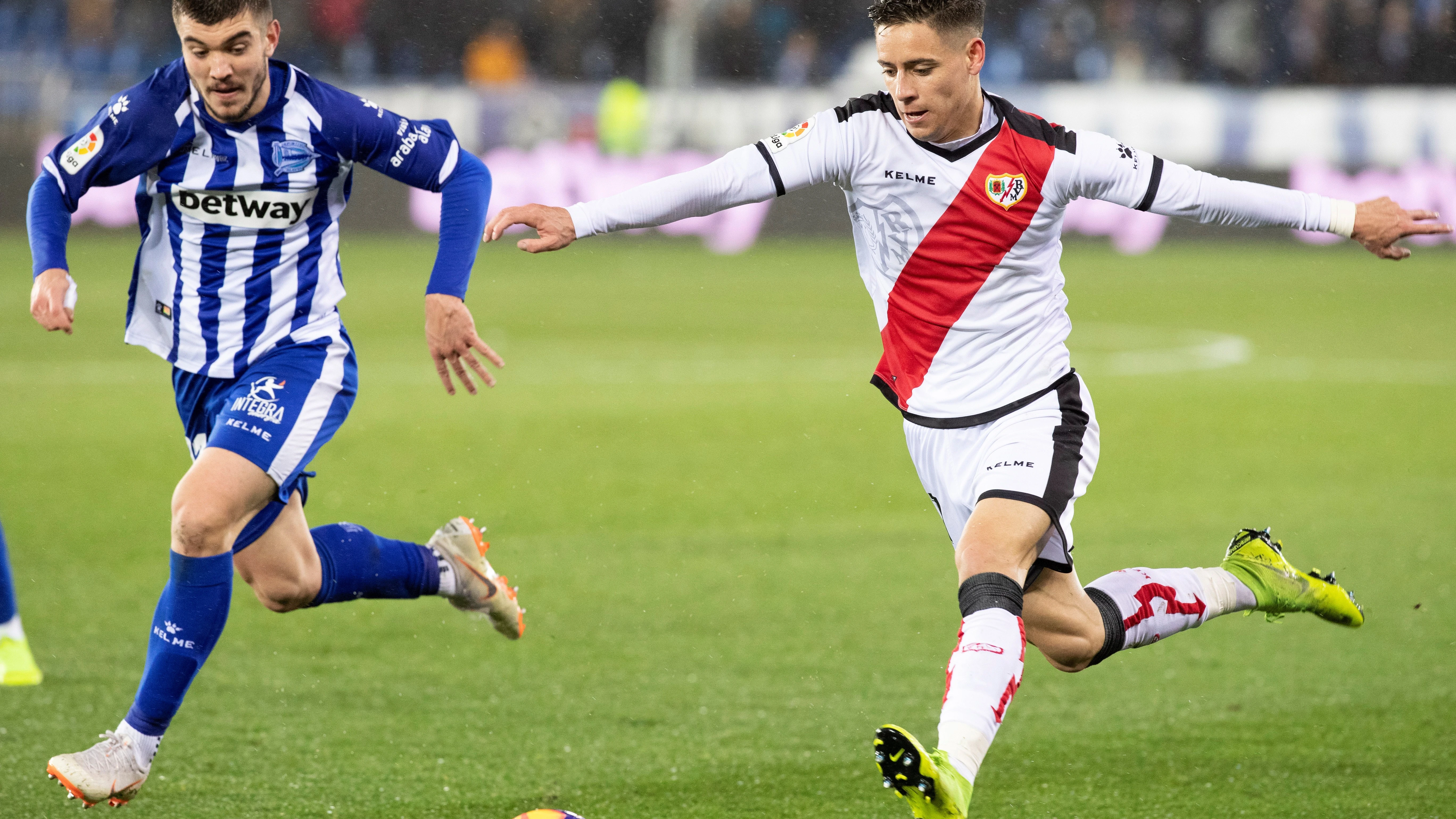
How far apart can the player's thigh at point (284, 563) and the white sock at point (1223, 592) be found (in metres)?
2.50

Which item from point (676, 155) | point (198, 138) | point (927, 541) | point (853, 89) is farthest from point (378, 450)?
point (853, 89)

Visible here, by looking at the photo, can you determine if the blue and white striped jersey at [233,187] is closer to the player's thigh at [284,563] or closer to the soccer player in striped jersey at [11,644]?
the player's thigh at [284,563]

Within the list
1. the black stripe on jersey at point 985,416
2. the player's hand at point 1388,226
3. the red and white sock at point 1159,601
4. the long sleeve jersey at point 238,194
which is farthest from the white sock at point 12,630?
the player's hand at point 1388,226

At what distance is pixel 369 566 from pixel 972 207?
212cm

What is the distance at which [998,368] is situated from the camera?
159 inches

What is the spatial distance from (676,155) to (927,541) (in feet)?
46.5

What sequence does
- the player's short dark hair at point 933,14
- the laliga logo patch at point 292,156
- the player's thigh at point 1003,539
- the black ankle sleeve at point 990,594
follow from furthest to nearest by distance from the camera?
the laliga logo patch at point 292,156 < the player's short dark hair at point 933,14 < the player's thigh at point 1003,539 < the black ankle sleeve at point 990,594

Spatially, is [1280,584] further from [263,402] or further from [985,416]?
[263,402]

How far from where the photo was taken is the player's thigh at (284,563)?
4520 millimetres

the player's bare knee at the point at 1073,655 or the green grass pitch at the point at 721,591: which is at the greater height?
the player's bare knee at the point at 1073,655

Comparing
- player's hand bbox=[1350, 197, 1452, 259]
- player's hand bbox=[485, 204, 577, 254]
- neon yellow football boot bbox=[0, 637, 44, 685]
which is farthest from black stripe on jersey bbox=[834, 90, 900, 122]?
neon yellow football boot bbox=[0, 637, 44, 685]

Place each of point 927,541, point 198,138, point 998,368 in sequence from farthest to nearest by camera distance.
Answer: point 927,541 < point 198,138 < point 998,368

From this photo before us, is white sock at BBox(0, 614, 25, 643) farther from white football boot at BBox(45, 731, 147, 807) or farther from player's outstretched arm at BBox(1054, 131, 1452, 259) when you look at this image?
player's outstretched arm at BBox(1054, 131, 1452, 259)

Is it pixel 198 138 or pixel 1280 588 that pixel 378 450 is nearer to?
pixel 198 138
